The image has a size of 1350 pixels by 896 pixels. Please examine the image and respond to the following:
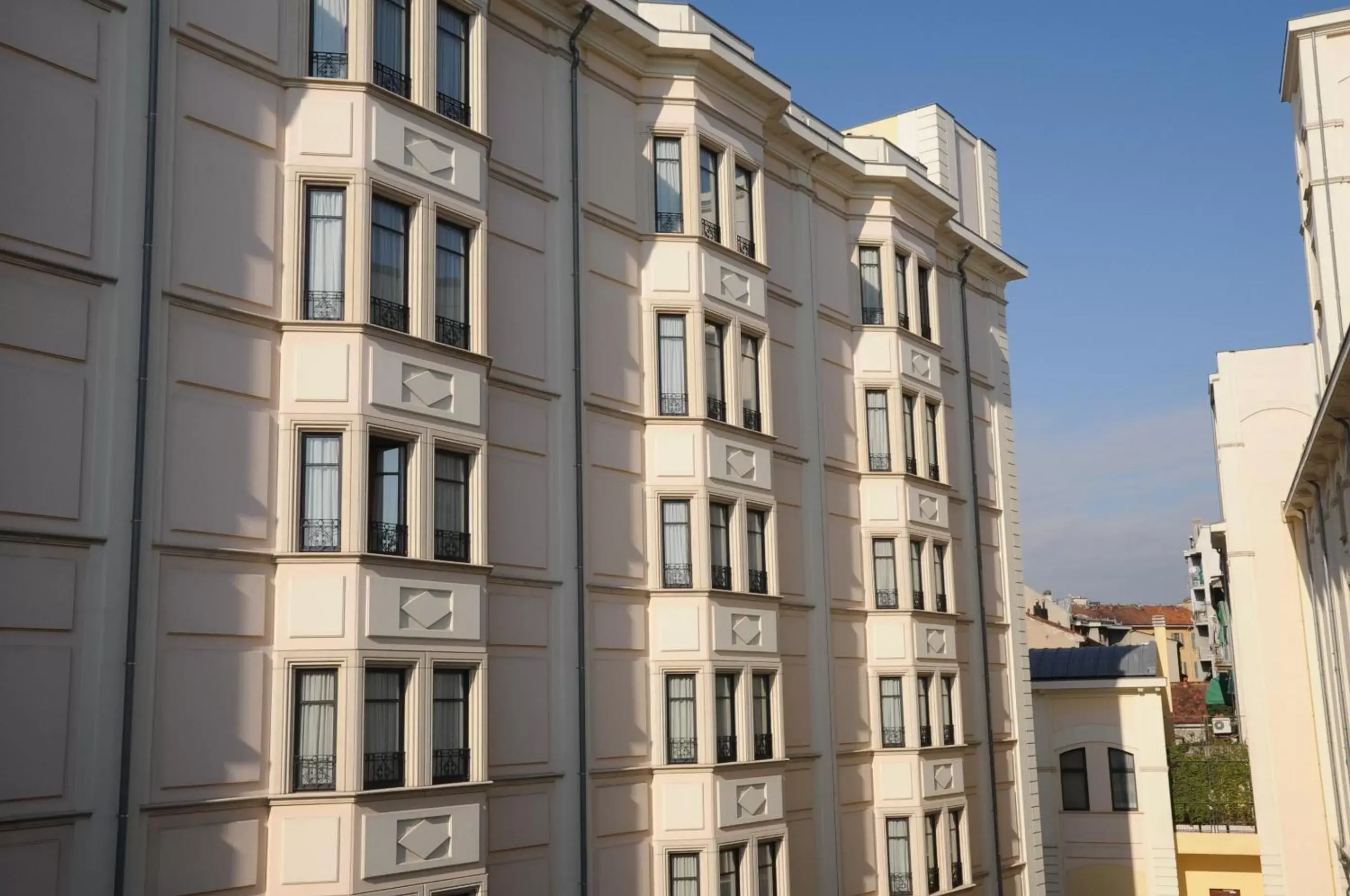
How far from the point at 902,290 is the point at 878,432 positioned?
3.41 m

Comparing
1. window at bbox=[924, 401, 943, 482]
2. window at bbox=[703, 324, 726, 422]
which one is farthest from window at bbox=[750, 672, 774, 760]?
window at bbox=[924, 401, 943, 482]

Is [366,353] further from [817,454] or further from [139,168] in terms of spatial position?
[817,454]

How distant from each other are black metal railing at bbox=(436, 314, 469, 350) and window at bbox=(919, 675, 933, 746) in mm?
14145

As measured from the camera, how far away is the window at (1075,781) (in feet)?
→ 133

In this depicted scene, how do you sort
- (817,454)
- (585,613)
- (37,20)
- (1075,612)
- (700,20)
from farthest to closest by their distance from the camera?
(1075,612), (817,454), (700,20), (585,613), (37,20)

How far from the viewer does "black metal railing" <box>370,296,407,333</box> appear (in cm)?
1781

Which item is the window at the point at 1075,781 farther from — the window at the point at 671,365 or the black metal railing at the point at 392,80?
the black metal railing at the point at 392,80

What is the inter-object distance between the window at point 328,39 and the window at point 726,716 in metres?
11.0

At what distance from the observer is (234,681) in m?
16.0

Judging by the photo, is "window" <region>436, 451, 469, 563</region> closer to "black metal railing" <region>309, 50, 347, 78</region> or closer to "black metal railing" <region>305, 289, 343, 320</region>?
"black metal railing" <region>305, 289, 343, 320</region>

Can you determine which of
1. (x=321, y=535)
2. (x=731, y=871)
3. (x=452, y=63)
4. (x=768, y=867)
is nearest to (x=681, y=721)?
(x=731, y=871)

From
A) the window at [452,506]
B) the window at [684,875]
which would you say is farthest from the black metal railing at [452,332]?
the window at [684,875]

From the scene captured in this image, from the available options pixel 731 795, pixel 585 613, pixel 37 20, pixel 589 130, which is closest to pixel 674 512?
pixel 585 613

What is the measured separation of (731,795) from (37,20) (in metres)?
14.7
